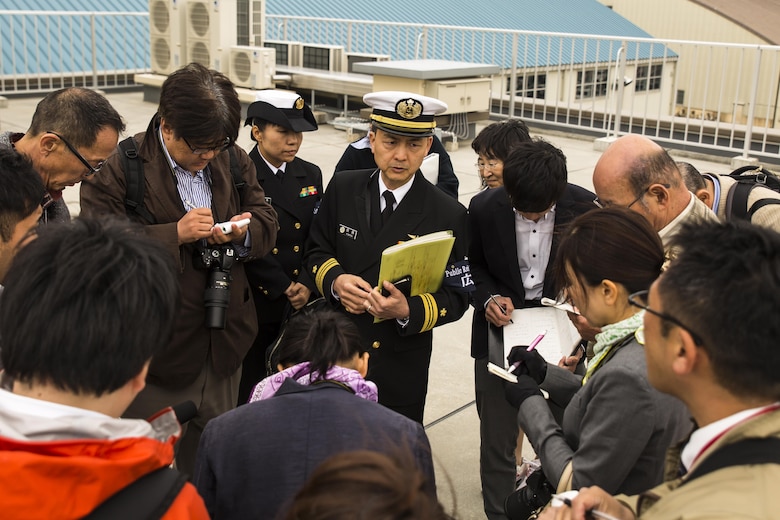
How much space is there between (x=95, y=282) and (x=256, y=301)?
1993 millimetres

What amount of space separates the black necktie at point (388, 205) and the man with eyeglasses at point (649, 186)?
31.7 inches

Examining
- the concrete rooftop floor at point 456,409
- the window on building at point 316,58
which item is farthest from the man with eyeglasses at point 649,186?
the window on building at point 316,58

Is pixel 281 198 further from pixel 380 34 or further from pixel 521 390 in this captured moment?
pixel 380 34

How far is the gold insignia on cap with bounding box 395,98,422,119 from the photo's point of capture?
3.03 m

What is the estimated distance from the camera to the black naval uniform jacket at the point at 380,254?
2979mm

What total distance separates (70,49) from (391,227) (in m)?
12.3

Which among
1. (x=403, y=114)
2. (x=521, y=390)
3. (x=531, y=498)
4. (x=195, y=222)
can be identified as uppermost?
(x=403, y=114)

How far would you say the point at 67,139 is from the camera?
2.77 m

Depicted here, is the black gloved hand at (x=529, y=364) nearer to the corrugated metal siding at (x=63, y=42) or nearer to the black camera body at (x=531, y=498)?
the black camera body at (x=531, y=498)

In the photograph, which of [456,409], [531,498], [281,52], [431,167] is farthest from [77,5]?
[531,498]

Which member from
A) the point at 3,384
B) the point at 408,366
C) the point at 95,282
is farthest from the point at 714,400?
the point at 408,366

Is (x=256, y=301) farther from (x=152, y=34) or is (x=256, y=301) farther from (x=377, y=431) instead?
(x=152, y=34)

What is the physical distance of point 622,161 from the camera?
9.14ft

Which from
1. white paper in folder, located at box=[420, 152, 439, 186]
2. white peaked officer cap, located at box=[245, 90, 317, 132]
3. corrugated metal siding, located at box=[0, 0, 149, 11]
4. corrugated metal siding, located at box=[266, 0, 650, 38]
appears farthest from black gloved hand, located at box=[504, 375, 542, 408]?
corrugated metal siding, located at box=[266, 0, 650, 38]
